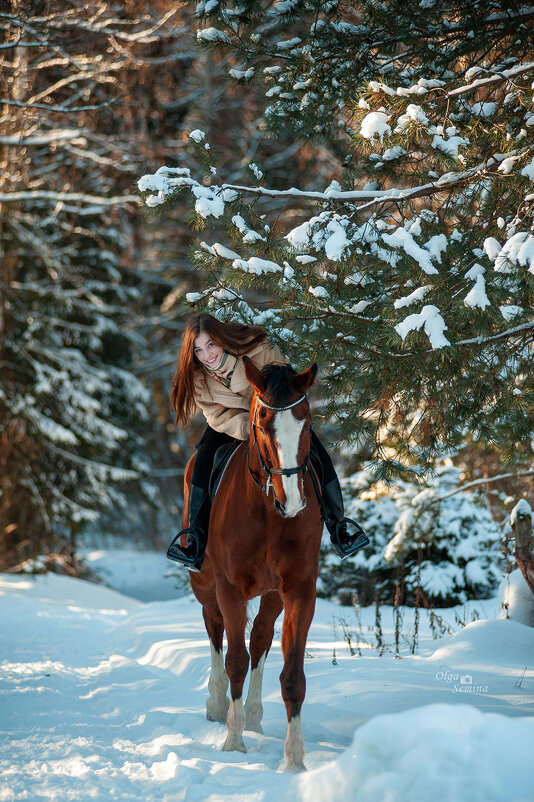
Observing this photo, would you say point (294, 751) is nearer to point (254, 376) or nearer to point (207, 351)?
point (254, 376)

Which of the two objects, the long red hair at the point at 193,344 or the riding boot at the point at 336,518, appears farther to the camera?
the long red hair at the point at 193,344

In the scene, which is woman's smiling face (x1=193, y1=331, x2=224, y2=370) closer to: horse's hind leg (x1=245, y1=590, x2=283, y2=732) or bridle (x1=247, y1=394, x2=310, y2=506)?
bridle (x1=247, y1=394, x2=310, y2=506)

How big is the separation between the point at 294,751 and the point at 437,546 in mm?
5407

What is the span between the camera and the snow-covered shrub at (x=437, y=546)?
8703mm

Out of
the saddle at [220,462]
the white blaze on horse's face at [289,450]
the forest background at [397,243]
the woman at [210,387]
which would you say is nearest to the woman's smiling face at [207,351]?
the woman at [210,387]

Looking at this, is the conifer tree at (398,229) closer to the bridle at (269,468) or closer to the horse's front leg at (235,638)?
the bridle at (269,468)

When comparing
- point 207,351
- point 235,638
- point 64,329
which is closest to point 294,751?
point 235,638

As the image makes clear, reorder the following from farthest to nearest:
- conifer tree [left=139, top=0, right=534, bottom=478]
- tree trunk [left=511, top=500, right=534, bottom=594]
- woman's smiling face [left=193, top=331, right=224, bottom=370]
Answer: tree trunk [left=511, top=500, right=534, bottom=594]
woman's smiling face [left=193, top=331, right=224, bottom=370]
conifer tree [left=139, top=0, right=534, bottom=478]

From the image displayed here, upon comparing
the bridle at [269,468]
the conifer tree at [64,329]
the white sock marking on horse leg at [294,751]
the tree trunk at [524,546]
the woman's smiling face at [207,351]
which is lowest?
the white sock marking on horse leg at [294,751]

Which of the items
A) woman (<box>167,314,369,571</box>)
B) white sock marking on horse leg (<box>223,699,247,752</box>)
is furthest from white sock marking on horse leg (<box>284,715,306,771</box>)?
woman (<box>167,314,369,571</box>)

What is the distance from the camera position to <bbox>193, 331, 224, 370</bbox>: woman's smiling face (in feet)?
15.8

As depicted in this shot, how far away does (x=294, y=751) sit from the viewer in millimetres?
3779

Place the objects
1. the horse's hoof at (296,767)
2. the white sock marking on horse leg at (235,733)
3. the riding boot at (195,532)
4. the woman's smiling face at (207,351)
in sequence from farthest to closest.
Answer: the riding boot at (195,532) < the woman's smiling face at (207,351) < the white sock marking on horse leg at (235,733) < the horse's hoof at (296,767)

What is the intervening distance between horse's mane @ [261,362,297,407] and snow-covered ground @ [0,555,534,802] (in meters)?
1.59
